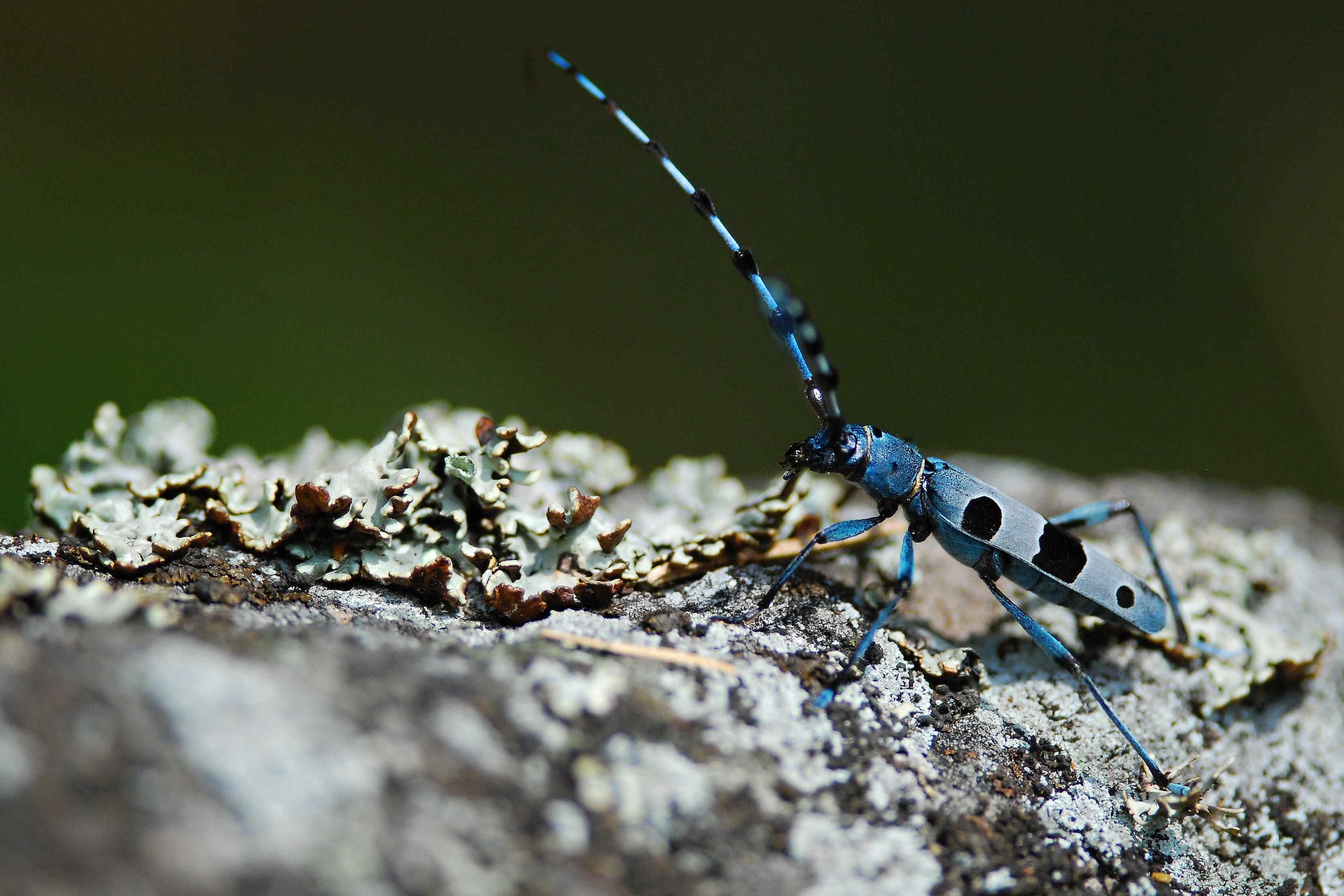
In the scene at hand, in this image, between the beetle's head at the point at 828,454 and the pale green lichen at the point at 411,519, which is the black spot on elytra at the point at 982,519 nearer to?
the beetle's head at the point at 828,454

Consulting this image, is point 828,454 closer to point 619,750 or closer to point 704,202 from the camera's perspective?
point 704,202

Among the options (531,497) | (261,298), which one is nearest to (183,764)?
(531,497)

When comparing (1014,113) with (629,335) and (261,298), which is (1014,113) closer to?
(629,335)

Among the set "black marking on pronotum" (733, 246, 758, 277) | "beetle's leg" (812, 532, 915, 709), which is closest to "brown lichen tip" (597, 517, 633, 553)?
"beetle's leg" (812, 532, 915, 709)

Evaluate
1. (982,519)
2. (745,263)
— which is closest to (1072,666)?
(982,519)

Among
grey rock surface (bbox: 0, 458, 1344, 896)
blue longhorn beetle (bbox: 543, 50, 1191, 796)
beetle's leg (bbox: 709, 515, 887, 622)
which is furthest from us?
blue longhorn beetle (bbox: 543, 50, 1191, 796)

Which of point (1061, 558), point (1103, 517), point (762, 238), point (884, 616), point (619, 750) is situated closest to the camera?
point (619, 750)

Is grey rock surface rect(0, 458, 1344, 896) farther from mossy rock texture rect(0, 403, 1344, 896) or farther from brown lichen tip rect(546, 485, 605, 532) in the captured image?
brown lichen tip rect(546, 485, 605, 532)
